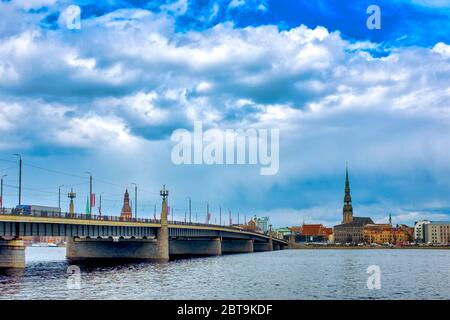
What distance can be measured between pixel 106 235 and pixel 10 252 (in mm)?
28695

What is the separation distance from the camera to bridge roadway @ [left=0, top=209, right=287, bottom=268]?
92.4 m

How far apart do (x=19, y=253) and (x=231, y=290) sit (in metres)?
40.0

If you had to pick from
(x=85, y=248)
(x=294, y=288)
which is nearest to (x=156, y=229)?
(x=85, y=248)

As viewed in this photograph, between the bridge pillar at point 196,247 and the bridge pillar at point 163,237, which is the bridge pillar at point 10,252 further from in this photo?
the bridge pillar at point 196,247

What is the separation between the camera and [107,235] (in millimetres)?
120375

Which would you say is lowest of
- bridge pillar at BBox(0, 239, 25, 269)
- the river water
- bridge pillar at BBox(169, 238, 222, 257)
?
bridge pillar at BBox(169, 238, 222, 257)

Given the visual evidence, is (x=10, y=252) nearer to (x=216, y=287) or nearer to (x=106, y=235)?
(x=106, y=235)

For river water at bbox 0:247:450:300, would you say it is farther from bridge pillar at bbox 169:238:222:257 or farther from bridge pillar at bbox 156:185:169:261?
bridge pillar at bbox 169:238:222:257

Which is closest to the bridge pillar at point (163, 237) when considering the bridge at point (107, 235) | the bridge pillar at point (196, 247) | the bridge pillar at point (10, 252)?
the bridge at point (107, 235)

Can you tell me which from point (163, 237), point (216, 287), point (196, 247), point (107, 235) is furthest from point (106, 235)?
point (196, 247)

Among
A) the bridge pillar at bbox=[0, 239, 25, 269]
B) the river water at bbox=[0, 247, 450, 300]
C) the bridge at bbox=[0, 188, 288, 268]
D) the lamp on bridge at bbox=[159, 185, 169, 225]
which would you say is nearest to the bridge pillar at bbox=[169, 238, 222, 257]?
the bridge at bbox=[0, 188, 288, 268]
